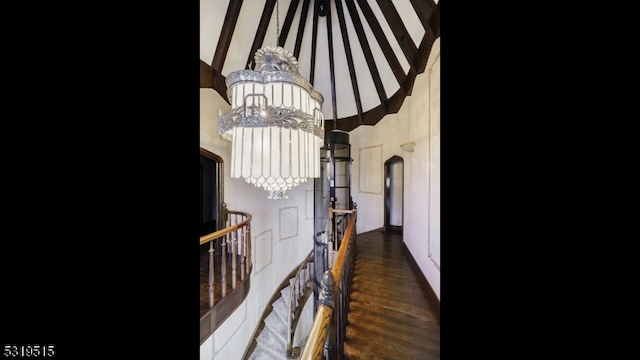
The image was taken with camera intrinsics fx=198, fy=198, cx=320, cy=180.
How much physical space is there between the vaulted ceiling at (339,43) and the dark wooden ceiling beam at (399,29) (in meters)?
0.01

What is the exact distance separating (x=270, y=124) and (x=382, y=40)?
3042mm

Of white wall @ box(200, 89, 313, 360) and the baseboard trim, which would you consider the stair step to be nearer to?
white wall @ box(200, 89, 313, 360)

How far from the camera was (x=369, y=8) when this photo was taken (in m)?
3.01

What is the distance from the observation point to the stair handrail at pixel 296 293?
10.9 feet

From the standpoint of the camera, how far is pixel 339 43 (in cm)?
388

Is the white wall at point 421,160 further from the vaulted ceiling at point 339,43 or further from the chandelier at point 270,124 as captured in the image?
the chandelier at point 270,124

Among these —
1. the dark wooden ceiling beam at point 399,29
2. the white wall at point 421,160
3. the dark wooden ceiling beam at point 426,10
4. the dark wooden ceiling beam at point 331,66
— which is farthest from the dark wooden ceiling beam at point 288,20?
the white wall at point 421,160

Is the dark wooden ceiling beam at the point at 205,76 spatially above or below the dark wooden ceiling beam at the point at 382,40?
below

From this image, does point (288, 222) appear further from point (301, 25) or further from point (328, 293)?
point (301, 25)

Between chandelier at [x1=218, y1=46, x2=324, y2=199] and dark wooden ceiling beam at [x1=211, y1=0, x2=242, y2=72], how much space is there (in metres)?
1.52

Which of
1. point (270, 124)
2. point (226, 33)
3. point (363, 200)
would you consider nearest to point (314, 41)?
point (226, 33)

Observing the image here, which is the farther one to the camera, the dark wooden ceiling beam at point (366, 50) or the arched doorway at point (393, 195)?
the arched doorway at point (393, 195)
